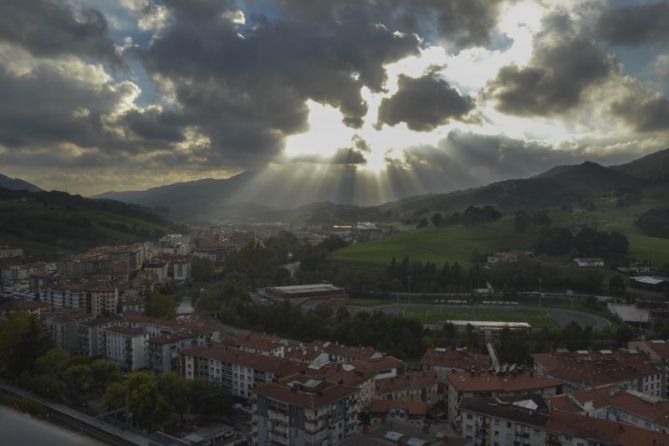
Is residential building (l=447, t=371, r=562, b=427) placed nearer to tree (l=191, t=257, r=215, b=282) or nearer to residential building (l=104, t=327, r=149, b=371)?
residential building (l=104, t=327, r=149, b=371)

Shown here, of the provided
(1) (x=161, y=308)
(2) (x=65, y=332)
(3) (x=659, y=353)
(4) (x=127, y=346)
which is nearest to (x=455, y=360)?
(3) (x=659, y=353)

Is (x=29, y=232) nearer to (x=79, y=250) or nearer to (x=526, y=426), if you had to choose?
(x=79, y=250)

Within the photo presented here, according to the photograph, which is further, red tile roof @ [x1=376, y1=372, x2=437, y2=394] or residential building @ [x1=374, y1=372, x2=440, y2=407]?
red tile roof @ [x1=376, y1=372, x2=437, y2=394]

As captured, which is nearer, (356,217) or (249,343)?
(249,343)

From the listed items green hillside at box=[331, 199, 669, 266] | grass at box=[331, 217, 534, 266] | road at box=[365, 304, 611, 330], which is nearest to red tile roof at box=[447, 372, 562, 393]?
road at box=[365, 304, 611, 330]

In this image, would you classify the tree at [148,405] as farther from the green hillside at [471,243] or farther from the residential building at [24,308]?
the green hillside at [471,243]

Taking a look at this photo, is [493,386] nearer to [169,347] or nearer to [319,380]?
[319,380]

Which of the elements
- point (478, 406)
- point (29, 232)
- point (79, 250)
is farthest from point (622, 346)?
point (29, 232)
